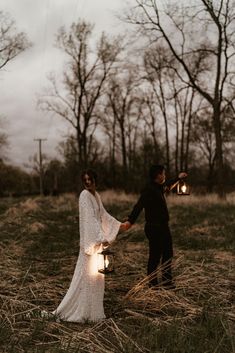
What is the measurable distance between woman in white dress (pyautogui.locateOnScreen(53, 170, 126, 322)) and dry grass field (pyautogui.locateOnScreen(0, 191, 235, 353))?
237 millimetres

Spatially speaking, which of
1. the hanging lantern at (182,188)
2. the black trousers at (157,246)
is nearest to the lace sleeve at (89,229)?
the black trousers at (157,246)

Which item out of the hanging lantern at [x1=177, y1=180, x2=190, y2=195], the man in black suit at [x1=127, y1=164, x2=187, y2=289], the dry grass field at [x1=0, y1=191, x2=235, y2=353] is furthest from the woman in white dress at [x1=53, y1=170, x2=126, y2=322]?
the hanging lantern at [x1=177, y1=180, x2=190, y2=195]

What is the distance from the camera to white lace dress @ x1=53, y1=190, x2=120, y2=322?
20.4 ft

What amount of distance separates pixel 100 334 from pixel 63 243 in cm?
804

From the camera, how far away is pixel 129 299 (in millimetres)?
6723

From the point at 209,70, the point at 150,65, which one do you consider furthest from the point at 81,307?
the point at 150,65

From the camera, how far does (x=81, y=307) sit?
20.4ft

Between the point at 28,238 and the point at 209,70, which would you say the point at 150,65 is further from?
the point at 28,238

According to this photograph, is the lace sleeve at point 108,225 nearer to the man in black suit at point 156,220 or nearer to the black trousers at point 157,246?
the man in black suit at point 156,220

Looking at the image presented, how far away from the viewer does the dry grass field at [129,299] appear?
16.3 feet

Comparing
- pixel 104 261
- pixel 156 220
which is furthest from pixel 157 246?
pixel 104 261

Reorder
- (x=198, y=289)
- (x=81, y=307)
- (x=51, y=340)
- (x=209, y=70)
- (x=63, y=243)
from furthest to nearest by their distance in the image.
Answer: (x=209, y=70), (x=63, y=243), (x=198, y=289), (x=81, y=307), (x=51, y=340)

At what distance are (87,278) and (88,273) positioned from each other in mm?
64

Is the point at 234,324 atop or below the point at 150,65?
below
